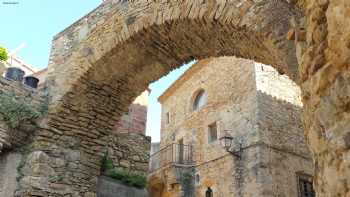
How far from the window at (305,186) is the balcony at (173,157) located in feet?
11.6

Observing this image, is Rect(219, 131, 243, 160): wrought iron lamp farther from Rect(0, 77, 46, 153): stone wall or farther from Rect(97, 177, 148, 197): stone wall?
Rect(0, 77, 46, 153): stone wall

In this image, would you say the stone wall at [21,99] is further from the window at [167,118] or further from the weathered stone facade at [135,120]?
the window at [167,118]

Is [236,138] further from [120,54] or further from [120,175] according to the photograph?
[120,54]

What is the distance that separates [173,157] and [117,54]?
783 cm

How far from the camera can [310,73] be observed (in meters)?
1.50

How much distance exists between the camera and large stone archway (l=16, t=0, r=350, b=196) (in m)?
3.62

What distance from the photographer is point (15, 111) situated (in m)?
5.43

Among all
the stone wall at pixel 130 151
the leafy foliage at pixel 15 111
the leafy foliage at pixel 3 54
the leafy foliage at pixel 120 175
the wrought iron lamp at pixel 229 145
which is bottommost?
the leafy foliage at pixel 120 175

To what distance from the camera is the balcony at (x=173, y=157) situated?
12242mm

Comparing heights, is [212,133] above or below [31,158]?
above

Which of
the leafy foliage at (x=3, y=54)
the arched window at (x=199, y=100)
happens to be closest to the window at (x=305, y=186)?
the arched window at (x=199, y=100)

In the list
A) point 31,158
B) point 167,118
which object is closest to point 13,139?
point 31,158

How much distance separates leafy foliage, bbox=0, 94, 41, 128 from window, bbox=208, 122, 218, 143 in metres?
Result: 7.10

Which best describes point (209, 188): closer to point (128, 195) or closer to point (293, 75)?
point (128, 195)
